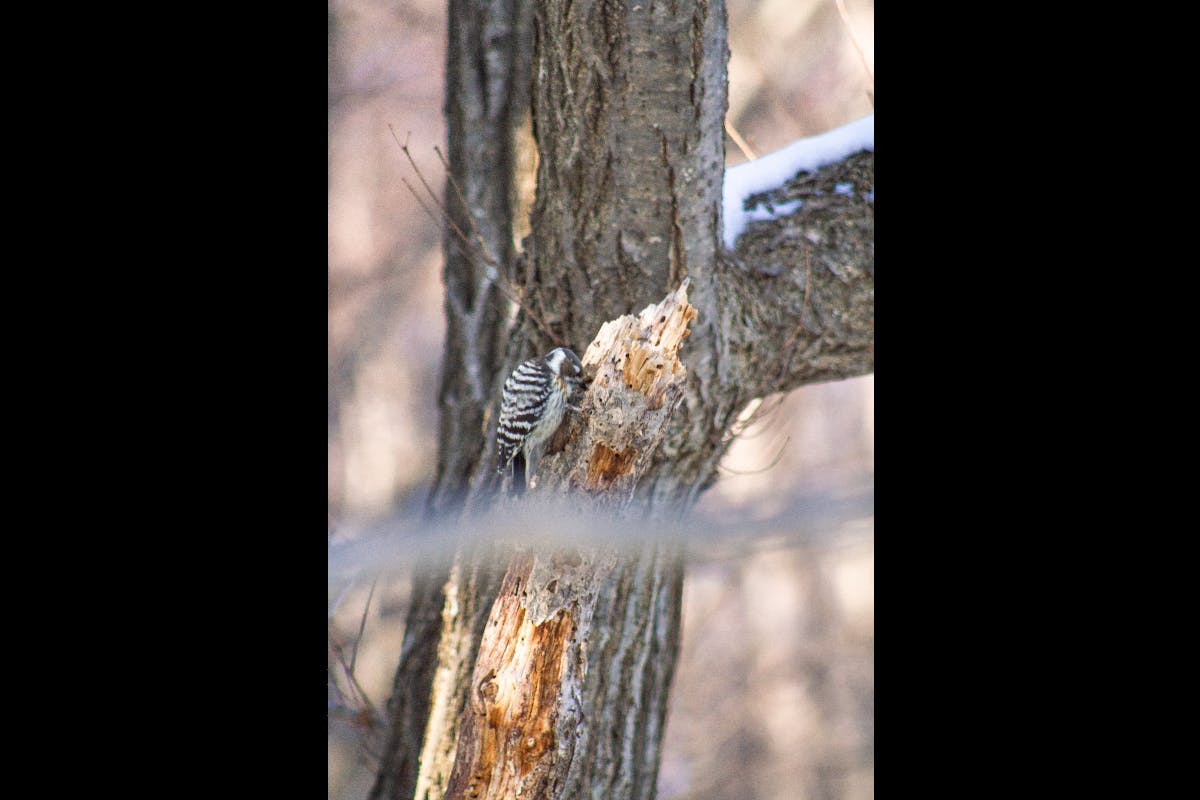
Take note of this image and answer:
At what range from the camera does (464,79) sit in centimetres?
213

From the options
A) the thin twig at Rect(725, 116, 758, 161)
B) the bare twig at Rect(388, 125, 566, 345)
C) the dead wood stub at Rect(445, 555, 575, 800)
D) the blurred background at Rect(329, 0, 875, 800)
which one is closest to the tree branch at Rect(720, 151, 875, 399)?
the thin twig at Rect(725, 116, 758, 161)

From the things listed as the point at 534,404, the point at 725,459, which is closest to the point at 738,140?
the point at 534,404

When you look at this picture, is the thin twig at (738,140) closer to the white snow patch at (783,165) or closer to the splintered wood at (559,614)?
the white snow patch at (783,165)

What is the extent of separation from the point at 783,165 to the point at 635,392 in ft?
3.15

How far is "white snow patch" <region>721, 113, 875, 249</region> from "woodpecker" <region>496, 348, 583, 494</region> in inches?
21.6

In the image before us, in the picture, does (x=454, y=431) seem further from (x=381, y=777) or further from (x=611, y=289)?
(x=381, y=777)

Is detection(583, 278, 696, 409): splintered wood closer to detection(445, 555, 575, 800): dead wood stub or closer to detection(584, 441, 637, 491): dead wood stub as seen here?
detection(584, 441, 637, 491): dead wood stub

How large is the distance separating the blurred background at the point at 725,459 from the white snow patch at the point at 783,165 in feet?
1.76

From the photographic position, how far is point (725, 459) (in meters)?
3.21

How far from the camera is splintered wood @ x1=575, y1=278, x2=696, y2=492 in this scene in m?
1.33

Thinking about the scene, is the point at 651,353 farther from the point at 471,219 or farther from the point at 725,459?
the point at 725,459

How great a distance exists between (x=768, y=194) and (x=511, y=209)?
22.2 inches
